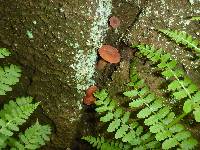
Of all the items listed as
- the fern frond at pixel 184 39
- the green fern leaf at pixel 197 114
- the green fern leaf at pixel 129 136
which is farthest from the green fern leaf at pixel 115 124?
the fern frond at pixel 184 39

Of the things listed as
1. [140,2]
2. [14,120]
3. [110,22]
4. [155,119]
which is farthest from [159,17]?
[14,120]

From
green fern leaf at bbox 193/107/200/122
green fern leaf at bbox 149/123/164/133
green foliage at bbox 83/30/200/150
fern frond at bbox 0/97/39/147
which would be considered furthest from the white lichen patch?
green fern leaf at bbox 193/107/200/122

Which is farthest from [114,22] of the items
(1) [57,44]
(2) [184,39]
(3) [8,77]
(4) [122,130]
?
(3) [8,77]

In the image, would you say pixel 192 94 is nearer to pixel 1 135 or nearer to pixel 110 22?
pixel 110 22

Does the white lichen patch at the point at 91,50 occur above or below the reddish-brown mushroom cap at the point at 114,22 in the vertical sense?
below

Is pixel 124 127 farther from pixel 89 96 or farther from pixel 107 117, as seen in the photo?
pixel 89 96

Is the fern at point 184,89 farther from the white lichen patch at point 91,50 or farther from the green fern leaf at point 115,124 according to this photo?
the white lichen patch at point 91,50

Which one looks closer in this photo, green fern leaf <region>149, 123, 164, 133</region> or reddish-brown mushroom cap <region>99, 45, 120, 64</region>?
green fern leaf <region>149, 123, 164, 133</region>

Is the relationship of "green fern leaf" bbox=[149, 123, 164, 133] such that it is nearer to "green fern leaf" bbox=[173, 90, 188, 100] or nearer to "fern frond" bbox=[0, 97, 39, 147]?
"green fern leaf" bbox=[173, 90, 188, 100]
